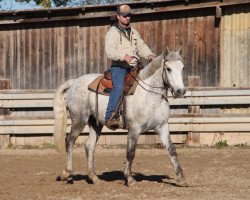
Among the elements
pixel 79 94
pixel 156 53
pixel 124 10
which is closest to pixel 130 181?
pixel 79 94

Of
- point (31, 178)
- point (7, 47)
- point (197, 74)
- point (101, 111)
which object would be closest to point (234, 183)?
point (101, 111)

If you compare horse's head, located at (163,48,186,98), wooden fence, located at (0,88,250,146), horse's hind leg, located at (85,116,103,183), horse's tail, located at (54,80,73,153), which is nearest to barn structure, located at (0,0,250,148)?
wooden fence, located at (0,88,250,146)

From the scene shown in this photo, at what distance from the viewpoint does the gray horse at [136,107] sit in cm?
1016

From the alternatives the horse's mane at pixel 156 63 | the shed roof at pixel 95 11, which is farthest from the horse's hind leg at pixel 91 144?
the shed roof at pixel 95 11

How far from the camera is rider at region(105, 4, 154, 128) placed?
35.0ft

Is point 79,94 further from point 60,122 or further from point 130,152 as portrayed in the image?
point 130,152

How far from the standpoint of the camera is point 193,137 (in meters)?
16.8

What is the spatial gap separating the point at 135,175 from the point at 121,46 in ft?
8.54

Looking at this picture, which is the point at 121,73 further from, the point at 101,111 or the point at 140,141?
the point at 140,141

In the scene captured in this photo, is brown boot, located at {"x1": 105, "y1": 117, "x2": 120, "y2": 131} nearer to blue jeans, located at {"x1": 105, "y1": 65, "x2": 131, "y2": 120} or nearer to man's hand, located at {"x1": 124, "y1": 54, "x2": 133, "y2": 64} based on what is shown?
blue jeans, located at {"x1": 105, "y1": 65, "x2": 131, "y2": 120}

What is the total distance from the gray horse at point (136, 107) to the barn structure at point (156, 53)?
18.0ft

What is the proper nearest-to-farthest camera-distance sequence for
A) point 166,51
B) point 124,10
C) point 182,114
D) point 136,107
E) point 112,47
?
1. point 166,51
2. point 136,107
3. point 124,10
4. point 112,47
5. point 182,114

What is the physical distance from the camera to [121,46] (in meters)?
10.9

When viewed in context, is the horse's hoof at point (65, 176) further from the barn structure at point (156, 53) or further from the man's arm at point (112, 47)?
the barn structure at point (156, 53)
